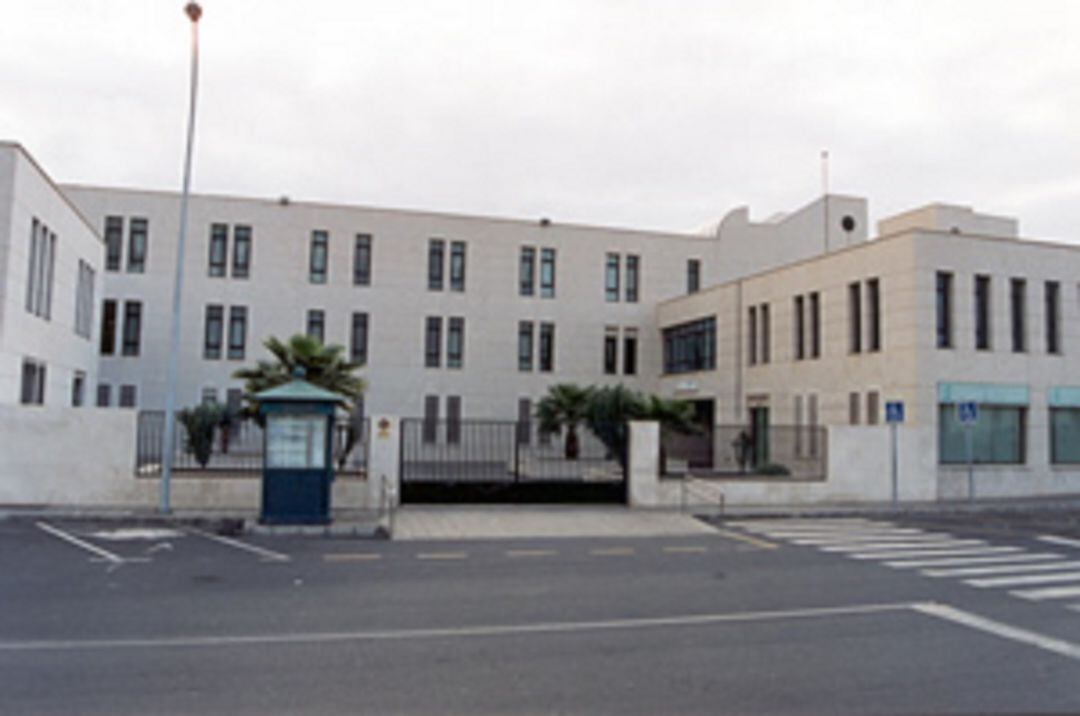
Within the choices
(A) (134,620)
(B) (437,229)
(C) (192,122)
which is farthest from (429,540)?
(B) (437,229)

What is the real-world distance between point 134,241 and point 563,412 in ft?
62.3

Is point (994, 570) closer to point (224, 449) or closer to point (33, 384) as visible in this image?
point (224, 449)

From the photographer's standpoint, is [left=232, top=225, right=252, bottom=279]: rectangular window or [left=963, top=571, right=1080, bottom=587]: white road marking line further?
[left=232, top=225, right=252, bottom=279]: rectangular window

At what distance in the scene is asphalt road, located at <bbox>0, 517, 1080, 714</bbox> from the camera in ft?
18.9

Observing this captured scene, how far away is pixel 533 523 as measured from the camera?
16.5 m

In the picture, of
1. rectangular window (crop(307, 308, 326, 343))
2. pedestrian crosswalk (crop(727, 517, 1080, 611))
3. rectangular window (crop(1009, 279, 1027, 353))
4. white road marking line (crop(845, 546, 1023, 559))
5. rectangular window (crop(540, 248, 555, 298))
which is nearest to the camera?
pedestrian crosswalk (crop(727, 517, 1080, 611))

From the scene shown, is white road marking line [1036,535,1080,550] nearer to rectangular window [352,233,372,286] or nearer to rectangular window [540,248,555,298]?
rectangular window [540,248,555,298]

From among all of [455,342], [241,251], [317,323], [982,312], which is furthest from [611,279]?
[982,312]

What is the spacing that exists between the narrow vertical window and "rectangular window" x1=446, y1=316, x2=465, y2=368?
48.4 feet

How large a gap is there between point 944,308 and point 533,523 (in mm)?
14233

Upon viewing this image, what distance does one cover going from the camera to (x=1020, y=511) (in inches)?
810

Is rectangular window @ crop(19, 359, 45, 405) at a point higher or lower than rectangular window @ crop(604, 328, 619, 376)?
lower

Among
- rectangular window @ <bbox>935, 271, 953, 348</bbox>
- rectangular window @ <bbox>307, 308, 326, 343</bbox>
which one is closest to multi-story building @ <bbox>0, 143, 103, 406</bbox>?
rectangular window @ <bbox>307, 308, 326, 343</bbox>

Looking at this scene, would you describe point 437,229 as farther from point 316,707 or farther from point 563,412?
point 316,707
